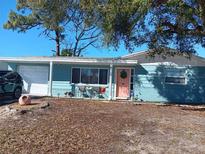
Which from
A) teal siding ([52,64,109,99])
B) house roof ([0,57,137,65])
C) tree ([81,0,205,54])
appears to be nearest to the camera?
tree ([81,0,205,54])

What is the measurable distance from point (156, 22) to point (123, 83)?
25.9 feet

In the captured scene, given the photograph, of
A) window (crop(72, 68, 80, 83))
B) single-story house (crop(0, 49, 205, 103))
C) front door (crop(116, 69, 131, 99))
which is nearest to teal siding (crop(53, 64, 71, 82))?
single-story house (crop(0, 49, 205, 103))

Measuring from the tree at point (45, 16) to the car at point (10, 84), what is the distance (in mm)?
8979

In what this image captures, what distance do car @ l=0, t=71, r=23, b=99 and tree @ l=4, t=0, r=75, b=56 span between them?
8979 mm

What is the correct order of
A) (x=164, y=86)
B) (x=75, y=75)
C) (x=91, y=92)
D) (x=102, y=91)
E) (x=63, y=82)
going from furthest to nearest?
(x=63, y=82) < (x=75, y=75) < (x=91, y=92) < (x=102, y=91) < (x=164, y=86)

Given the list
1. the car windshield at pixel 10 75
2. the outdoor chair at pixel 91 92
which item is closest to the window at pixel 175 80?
the outdoor chair at pixel 91 92

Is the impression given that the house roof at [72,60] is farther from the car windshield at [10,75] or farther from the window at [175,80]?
the car windshield at [10,75]

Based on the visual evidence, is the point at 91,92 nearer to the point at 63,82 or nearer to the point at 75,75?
the point at 75,75

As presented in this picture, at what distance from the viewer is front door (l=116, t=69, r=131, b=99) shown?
2620 centimetres

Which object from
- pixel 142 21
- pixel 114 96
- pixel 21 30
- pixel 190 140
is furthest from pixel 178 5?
pixel 21 30

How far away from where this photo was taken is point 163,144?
10.3 meters

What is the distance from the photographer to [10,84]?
70.7 ft

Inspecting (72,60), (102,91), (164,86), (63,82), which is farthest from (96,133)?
(63,82)

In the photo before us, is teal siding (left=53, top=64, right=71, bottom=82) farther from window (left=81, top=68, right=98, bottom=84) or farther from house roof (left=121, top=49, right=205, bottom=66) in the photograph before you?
house roof (left=121, top=49, right=205, bottom=66)
